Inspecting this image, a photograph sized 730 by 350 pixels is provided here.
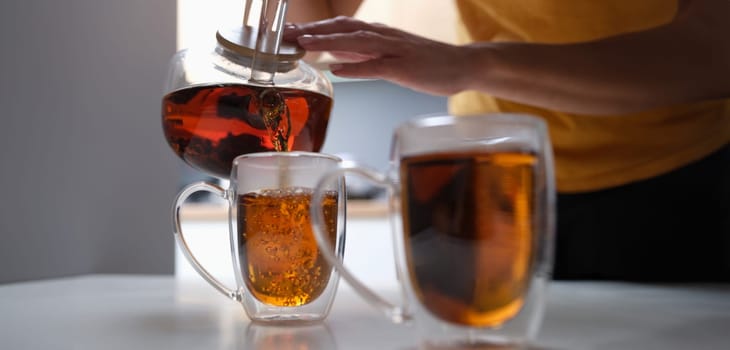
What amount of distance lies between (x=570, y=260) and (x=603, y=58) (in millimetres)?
406

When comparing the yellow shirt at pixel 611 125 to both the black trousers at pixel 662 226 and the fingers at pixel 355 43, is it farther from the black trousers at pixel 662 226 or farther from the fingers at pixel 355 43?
the fingers at pixel 355 43

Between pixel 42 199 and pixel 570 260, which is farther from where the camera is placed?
pixel 570 260

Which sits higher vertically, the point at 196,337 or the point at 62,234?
the point at 196,337

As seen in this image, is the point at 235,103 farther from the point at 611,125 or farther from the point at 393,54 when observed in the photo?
the point at 611,125

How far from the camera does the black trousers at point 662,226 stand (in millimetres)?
1021

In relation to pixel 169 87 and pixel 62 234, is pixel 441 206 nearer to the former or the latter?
pixel 169 87

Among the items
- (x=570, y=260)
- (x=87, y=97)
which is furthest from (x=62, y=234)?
(x=570, y=260)

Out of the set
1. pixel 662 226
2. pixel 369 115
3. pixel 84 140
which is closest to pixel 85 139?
pixel 84 140

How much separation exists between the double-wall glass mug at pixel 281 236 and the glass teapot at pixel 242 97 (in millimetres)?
101

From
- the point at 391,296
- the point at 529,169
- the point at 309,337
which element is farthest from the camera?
the point at 391,296

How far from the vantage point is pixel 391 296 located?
0.76m

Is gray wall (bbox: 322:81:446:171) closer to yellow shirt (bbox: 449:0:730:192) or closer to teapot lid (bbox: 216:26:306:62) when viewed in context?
yellow shirt (bbox: 449:0:730:192)

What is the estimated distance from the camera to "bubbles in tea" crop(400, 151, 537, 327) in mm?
373

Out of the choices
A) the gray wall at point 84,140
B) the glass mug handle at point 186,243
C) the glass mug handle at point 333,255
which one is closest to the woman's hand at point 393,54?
the glass mug handle at point 186,243
